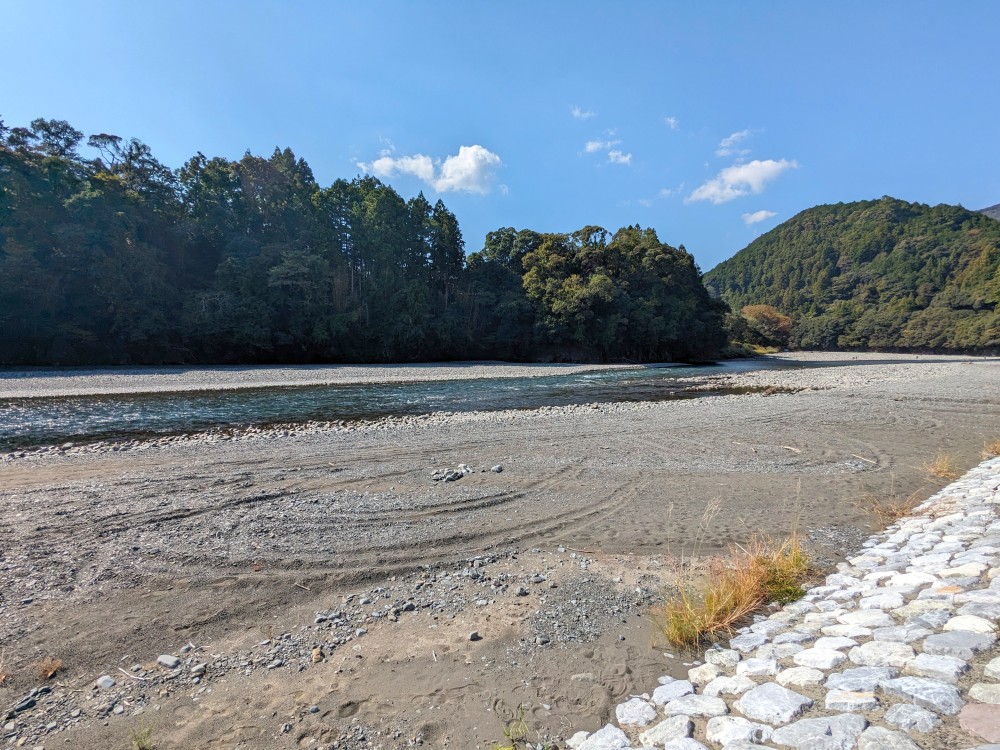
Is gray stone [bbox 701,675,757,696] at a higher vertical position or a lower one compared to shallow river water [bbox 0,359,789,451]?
higher

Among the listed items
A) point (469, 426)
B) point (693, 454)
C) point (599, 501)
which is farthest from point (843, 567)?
point (469, 426)

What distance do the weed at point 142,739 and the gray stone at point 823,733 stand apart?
3.11 m

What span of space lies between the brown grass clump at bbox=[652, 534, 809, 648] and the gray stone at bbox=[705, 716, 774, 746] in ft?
3.54

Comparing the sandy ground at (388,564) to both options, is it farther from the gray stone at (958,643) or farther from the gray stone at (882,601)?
the gray stone at (882,601)

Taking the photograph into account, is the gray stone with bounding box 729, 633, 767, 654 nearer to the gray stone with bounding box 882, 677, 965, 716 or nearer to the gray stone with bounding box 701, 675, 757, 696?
the gray stone with bounding box 701, 675, 757, 696

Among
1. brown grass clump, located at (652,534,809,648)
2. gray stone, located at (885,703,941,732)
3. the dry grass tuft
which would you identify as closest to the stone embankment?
gray stone, located at (885,703,941,732)

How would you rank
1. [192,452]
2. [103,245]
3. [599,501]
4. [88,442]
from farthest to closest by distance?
1. [103,245]
2. [88,442]
3. [192,452]
4. [599,501]

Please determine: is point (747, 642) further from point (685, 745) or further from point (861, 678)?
point (685, 745)

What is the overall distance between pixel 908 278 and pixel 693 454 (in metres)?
127

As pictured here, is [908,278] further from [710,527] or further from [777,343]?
[710,527]

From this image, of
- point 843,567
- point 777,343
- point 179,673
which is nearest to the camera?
point 179,673

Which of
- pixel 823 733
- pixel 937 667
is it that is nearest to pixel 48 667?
pixel 823 733

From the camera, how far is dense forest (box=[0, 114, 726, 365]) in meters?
31.3

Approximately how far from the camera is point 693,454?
28.3 ft
